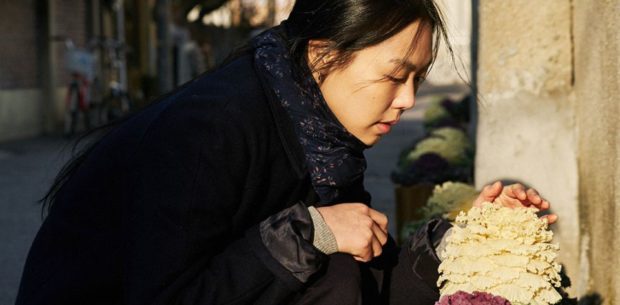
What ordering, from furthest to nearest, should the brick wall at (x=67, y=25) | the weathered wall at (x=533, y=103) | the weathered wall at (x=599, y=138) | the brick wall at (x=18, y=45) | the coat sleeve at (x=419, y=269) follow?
the brick wall at (x=67, y=25), the brick wall at (x=18, y=45), the weathered wall at (x=533, y=103), the weathered wall at (x=599, y=138), the coat sleeve at (x=419, y=269)

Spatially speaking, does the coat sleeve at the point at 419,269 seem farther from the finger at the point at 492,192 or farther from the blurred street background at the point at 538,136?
the blurred street background at the point at 538,136

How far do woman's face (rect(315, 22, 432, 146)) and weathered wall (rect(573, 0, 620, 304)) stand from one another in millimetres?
999

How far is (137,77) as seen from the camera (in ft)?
77.5

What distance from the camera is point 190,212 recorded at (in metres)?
2.63

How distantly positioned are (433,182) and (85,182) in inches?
167

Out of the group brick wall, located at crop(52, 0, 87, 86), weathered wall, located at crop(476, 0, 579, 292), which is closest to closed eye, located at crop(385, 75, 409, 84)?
weathered wall, located at crop(476, 0, 579, 292)

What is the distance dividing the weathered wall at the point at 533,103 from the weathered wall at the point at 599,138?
0.10m

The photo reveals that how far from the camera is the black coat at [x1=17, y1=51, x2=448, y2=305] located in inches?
104

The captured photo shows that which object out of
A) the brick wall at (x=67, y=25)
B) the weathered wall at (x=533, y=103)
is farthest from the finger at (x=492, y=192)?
the brick wall at (x=67, y=25)

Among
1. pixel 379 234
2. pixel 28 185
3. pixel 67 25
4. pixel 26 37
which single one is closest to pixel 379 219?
pixel 379 234

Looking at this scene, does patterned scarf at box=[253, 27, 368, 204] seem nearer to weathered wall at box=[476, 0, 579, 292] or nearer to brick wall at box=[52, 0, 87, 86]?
weathered wall at box=[476, 0, 579, 292]

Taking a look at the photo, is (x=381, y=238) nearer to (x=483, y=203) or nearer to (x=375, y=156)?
(x=483, y=203)

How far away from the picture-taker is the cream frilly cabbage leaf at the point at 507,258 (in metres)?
2.65

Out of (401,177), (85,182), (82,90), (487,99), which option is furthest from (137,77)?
(85,182)
